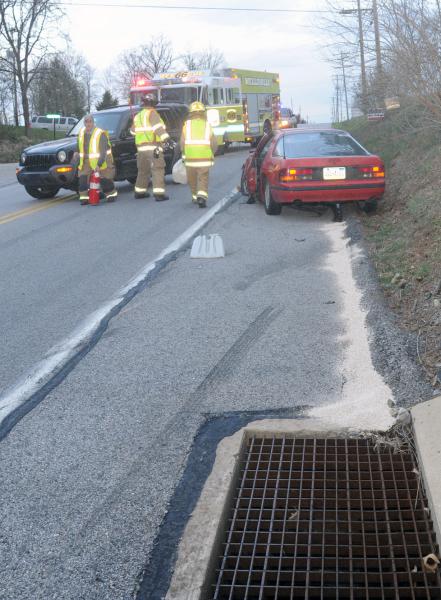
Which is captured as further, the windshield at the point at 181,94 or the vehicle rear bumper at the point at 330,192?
the windshield at the point at 181,94

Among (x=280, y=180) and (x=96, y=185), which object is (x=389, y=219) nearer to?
(x=280, y=180)

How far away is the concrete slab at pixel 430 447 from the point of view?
331 centimetres

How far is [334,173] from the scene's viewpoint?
11086 millimetres

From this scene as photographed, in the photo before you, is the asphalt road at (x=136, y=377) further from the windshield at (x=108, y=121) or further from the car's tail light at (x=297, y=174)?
the windshield at (x=108, y=121)

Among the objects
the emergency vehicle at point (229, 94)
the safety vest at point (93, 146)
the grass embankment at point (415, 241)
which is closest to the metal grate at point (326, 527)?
the grass embankment at point (415, 241)

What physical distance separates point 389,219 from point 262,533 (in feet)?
27.6

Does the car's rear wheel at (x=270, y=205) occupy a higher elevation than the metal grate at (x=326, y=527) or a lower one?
higher

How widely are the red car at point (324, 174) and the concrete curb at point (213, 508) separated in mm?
7238

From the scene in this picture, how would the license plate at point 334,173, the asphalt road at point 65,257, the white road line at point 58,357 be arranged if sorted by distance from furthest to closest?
1. the license plate at point 334,173
2. the asphalt road at point 65,257
3. the white road line at point 58,357

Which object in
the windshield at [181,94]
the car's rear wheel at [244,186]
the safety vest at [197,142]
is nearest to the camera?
the safety vest at [197,142]

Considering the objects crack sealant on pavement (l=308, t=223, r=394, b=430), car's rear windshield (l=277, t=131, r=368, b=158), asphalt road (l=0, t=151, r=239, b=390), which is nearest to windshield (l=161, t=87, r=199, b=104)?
asphalt road (l=0, t=151, r=239, b=390)

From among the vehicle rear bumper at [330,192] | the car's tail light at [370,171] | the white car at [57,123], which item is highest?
the white car at [57,123]

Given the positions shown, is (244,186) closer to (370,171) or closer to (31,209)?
(370,171)

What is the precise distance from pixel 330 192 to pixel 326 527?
8301 mm
